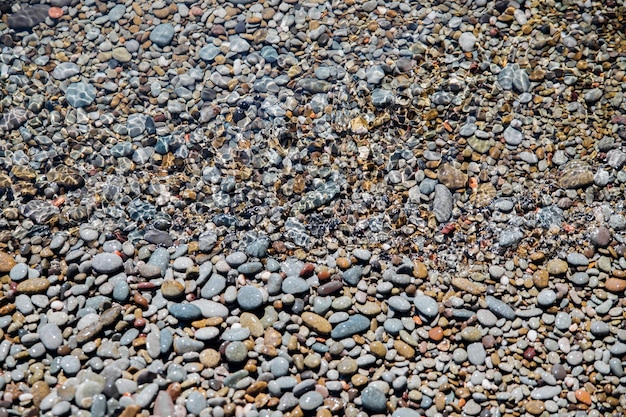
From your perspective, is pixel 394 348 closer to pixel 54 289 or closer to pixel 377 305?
pixel 377 305

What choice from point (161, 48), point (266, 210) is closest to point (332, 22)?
point (161, 48)

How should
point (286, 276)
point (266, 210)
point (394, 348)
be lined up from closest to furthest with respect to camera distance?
point (394, 348)
point (286, 276)
point (266, 210)

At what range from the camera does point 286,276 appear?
4719 millimetres

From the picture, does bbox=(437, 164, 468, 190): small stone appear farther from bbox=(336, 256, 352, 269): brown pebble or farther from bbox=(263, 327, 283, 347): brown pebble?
bbox=(263, 327, 283, 347): brown pebble

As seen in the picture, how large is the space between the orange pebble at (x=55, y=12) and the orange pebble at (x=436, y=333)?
5.17 meters

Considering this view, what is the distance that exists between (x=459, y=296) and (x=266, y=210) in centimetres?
180

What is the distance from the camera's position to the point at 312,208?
503 centimetres

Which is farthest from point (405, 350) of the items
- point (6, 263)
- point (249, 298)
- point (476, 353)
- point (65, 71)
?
point (65, 71)

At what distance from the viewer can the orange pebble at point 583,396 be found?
166 inches

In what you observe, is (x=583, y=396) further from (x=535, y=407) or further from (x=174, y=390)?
(x=174, y=390)

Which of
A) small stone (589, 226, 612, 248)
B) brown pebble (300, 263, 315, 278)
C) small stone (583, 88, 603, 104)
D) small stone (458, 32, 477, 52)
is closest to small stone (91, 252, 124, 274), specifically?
brown pebble (300, 263, 315, 278)

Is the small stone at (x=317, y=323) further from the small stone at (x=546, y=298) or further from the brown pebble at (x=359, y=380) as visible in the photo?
the small stone at (x=546, y=298)

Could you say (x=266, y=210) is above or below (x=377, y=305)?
above

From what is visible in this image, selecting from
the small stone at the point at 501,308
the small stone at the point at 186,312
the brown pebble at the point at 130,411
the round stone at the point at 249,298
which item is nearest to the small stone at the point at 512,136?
the small stone at the point at 501,308
